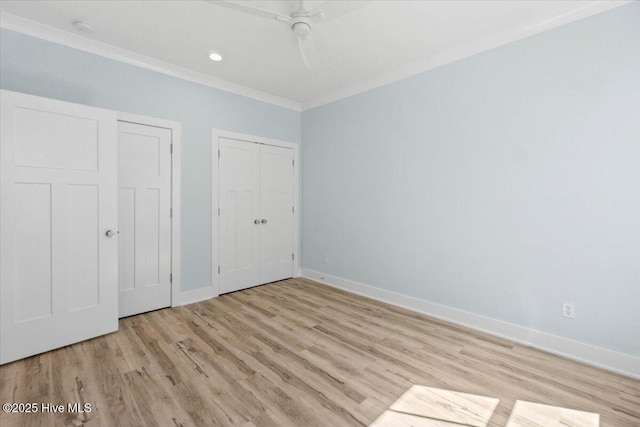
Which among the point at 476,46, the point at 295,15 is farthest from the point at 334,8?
the point at 476,46

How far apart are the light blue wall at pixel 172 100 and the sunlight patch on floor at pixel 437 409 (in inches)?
106

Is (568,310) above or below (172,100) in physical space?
below

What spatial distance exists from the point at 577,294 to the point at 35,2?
481cm

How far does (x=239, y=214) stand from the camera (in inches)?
155

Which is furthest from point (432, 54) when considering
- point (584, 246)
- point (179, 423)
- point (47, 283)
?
point (47, 283)

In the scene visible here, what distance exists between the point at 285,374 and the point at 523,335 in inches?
81.8

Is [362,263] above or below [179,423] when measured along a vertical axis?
above

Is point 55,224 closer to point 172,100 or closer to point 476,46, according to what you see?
point 172,100

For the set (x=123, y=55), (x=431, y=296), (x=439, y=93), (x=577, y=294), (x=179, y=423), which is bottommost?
(x=179, y=423)

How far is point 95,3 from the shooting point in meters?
2.25

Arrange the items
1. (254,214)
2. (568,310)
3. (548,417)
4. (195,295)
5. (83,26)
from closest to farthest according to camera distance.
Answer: (548,417), (568,310), (83,26), (195,295), (254,214)

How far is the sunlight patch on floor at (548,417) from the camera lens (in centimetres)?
163

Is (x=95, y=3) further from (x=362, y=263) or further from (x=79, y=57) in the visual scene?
(x=362, y=263)

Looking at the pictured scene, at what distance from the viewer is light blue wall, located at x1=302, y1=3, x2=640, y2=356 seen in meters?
2.13
